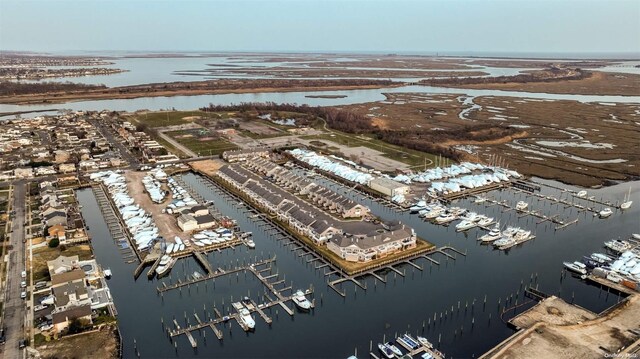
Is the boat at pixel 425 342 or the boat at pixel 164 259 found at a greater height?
the boat at pixel 164 259

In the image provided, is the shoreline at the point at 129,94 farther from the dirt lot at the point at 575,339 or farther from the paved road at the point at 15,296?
the dirt lot at the point at 575,339

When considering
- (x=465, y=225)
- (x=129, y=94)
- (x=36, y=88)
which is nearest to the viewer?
(x=465, y=225)

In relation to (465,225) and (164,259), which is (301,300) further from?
(465,225)

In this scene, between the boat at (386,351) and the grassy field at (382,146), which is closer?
the boat at (386,351)

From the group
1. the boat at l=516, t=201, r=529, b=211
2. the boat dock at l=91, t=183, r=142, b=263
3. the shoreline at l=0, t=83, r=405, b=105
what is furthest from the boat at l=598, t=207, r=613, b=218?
the shoreline at l=0, t=83, r=405, b=105

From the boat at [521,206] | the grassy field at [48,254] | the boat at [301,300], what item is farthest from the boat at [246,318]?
the boat at [521,206]

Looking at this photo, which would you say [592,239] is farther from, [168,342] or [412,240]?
[168,342]

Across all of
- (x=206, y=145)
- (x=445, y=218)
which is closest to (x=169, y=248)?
(x=445, y=218)
